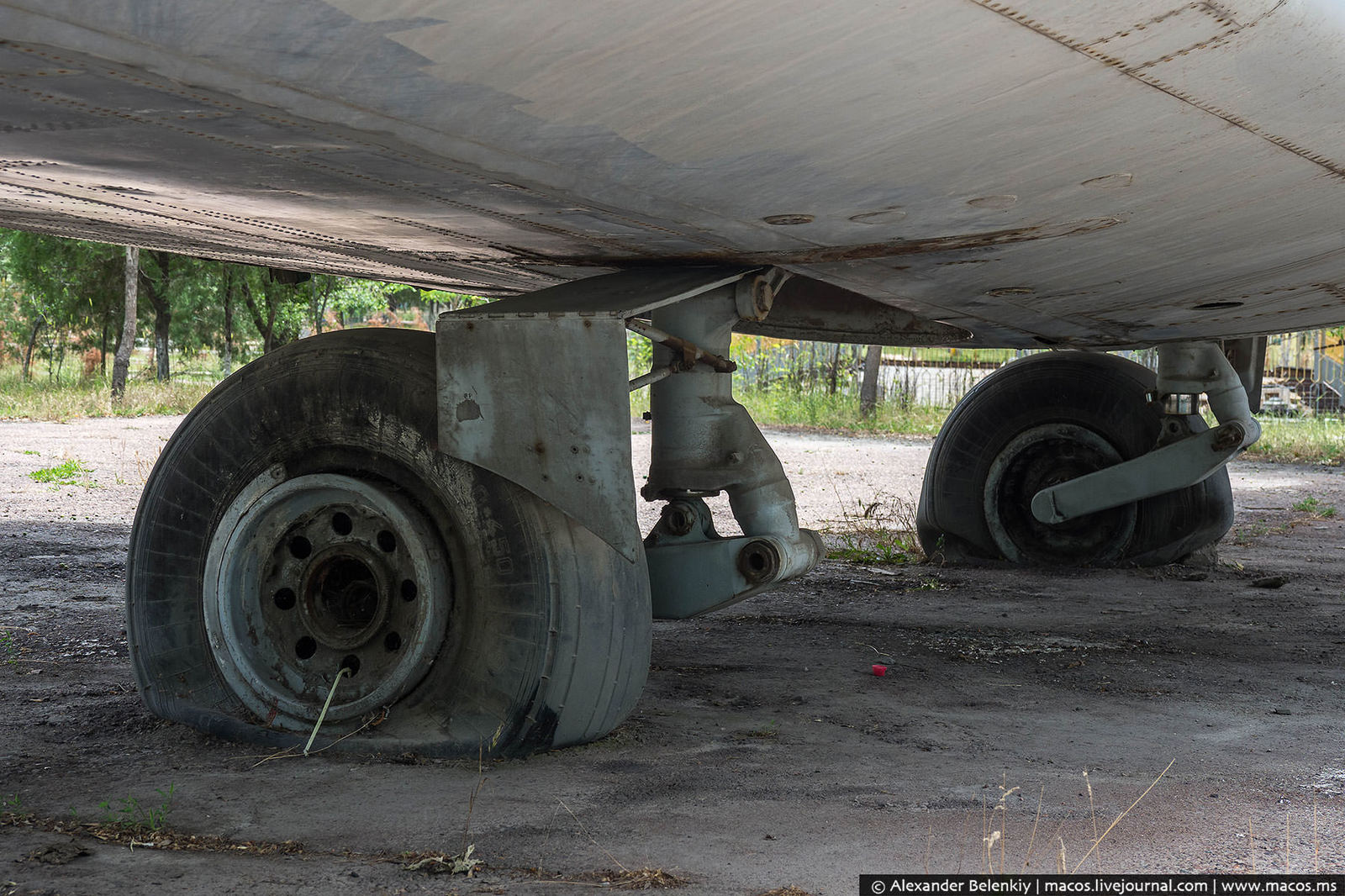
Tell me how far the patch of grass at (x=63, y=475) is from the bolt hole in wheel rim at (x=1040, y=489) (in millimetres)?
6508

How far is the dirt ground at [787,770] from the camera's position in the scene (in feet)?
6.30

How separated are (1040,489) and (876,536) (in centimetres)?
138

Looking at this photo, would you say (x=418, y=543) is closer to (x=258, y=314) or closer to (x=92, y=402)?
(x=92, y=402)

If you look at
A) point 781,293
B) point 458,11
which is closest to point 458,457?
point 458,11

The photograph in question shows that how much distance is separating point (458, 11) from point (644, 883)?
130 cm

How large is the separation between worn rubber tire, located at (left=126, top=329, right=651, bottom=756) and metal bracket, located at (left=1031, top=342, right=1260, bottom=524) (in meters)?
3.11

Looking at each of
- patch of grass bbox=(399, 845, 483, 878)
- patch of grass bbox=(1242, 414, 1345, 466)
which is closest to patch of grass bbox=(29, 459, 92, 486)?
patch of grass bbox=(399, 845, 483, 878)

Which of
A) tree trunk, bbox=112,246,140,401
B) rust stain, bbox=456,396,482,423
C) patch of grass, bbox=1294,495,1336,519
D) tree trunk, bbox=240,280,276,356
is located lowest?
patch of grass, bbox=1294,495,1336,519

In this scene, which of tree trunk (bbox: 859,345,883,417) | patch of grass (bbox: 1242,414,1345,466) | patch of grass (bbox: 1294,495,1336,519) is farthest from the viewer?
tree trunk (bbox: 859,345,883,417)

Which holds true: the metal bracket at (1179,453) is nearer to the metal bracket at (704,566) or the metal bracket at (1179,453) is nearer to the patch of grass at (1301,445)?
the metal bracket at (704,566)

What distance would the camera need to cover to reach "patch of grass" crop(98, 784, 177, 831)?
2064mm

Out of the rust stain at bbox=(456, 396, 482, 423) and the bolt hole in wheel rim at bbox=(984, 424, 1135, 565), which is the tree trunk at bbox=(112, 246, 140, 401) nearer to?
the bolt hole in wheel rim at bbox=(984, 424, 1135, 565)

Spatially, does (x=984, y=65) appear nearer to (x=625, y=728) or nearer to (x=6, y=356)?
(x=625, y=728)

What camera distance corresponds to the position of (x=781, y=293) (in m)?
Answer: 4.25
